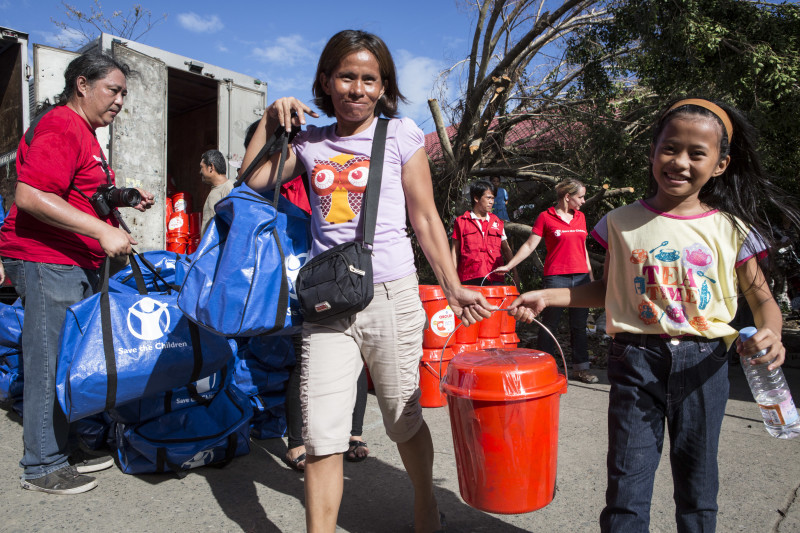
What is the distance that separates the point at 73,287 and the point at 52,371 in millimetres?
432

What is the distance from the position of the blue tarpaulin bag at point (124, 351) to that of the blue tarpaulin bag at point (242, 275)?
738mm

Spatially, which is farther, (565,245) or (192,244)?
(192,244)

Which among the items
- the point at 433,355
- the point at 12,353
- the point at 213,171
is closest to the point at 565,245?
the point at 433,355

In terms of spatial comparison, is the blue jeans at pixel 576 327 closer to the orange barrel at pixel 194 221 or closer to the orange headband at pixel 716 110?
the orange headband at pixel 716 110

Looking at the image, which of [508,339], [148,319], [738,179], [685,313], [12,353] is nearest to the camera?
[685,313]

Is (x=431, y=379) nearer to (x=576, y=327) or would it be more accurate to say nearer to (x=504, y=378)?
(x=576, y=327)

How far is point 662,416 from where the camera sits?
1871 mm

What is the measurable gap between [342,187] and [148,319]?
4.40ft

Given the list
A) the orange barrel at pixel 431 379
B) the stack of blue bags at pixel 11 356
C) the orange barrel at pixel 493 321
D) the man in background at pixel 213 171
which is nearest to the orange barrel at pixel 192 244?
the man in background at pixel 213 171

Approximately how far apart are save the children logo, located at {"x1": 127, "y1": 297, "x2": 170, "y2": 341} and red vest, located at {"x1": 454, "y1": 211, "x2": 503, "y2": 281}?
350 centimetres

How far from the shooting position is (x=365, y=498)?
286 cm

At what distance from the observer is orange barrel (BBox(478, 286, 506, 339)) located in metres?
4.61

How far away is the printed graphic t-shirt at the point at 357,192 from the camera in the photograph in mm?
2166

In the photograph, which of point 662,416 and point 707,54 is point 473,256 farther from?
point 707,54
